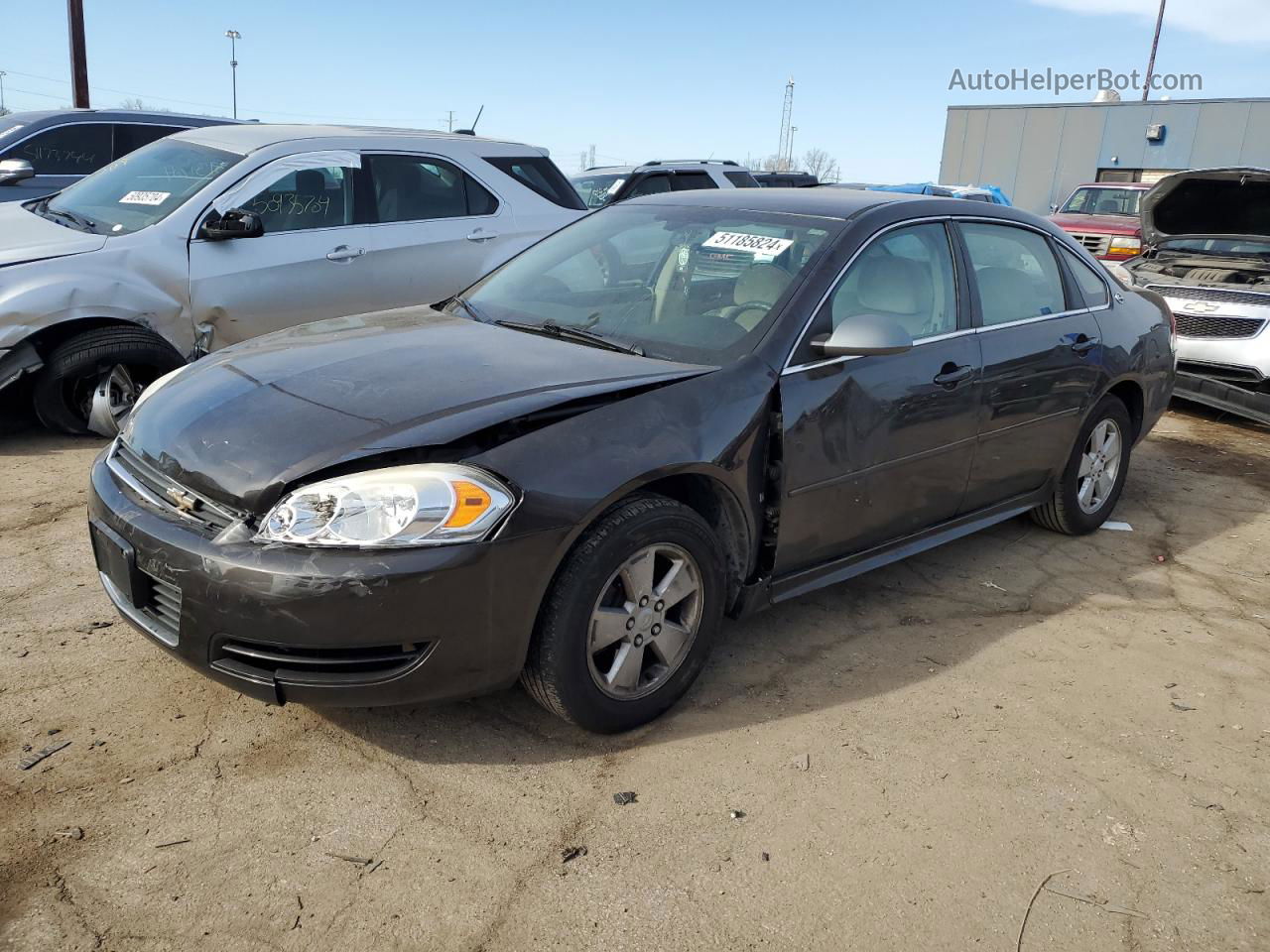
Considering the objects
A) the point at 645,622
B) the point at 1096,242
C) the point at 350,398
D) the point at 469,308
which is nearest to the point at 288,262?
the point at 469,308

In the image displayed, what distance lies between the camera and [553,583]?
2754 mm

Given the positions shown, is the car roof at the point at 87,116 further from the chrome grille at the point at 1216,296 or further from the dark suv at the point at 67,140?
the chrome grille at the point at 1216,296

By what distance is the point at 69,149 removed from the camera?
863cm

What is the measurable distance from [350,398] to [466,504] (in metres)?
0.58

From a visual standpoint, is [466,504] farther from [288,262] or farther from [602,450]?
[288,262]

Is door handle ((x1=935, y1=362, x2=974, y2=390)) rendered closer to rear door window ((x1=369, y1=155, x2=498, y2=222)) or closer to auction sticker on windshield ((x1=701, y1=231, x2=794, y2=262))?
auction sticker on windshield ((x1=701, y1=231, x2=794, y2=262))

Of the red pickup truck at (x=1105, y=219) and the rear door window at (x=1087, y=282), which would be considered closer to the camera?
the rear door window at (x=1087, y=282)

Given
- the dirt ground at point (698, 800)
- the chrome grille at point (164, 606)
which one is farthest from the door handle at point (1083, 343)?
the chrome grille at point (164, 606)

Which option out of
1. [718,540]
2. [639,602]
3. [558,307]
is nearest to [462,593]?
[639,602]

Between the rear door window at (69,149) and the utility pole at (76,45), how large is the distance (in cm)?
1036

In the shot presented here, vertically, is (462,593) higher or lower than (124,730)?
higher

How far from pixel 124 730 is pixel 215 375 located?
112 centimetres

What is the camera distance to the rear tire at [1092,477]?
4.80m

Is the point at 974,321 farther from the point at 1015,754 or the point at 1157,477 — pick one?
the point at 1157,477
